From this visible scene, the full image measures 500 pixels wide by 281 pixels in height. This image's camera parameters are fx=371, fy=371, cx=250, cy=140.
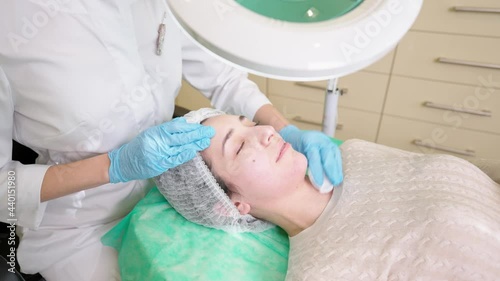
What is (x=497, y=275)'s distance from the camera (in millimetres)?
770

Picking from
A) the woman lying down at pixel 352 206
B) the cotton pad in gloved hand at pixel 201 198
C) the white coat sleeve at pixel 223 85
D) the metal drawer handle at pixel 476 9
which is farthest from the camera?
the metal drawer handle at pixel 476 9

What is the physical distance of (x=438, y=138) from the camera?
210 centimetres

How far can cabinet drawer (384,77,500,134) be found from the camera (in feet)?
6.18

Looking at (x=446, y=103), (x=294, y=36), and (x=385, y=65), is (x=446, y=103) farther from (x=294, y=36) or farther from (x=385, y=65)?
(x=294, y=36)

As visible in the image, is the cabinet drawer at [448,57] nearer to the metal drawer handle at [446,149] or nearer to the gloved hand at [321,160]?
the metal drawer handle at [446,149]

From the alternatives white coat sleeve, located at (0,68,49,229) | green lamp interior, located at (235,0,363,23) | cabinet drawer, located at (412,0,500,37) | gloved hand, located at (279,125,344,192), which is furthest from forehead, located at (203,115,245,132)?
cabinet drawer, located at (412,0,500,37)

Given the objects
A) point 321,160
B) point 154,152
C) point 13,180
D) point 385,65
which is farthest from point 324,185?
point 385,65

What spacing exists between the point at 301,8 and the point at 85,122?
0.60m

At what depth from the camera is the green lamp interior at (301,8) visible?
1.71 feet

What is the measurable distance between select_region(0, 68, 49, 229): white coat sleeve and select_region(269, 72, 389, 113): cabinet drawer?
1578mm

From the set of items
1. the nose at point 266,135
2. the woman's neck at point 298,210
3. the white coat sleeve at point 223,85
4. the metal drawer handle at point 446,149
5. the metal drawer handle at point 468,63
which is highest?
the metal drawer handle at point 468,63

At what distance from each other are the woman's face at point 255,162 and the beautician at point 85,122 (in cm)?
7

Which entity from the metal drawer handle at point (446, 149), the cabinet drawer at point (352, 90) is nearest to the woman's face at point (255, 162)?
the cabinet drawer at point (352, 90)

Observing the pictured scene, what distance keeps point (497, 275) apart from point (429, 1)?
1.38 m
